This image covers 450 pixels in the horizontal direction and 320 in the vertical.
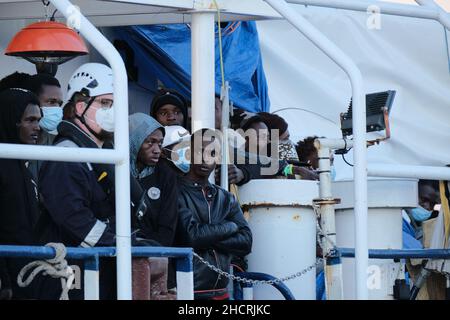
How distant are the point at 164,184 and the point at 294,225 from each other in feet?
2.58

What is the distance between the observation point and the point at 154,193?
19.3 feet

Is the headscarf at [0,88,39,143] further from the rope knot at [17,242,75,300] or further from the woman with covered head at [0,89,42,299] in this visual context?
the rope knot at [17,242,75,300]

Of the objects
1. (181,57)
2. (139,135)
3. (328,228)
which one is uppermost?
(181,57)

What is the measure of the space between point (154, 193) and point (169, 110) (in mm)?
1925

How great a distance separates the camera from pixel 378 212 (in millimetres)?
5805

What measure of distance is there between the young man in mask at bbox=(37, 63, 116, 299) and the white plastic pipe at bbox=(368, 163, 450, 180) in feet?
3.83

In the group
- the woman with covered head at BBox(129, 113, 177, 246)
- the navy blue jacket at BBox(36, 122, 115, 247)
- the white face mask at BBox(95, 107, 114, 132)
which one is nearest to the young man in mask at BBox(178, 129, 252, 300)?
the woman with covered head at BBox(129, 113, 177, 246)

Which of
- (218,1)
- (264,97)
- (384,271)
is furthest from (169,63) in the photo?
(384,271)

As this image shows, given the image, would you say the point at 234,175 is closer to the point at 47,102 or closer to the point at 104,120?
the point at 47,102

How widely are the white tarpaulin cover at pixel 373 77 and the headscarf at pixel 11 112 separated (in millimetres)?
4705

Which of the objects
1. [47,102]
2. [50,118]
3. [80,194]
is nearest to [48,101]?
[47,102]

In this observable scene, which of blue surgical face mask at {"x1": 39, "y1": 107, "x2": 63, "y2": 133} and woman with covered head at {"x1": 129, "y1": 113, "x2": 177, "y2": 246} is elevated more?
blue surgical face mask at {"x1": 39, "y1": 107, "x2": 63, "y2": 133}

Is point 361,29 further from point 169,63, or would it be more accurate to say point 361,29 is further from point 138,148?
point 138,148

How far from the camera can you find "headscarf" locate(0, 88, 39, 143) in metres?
5.79
